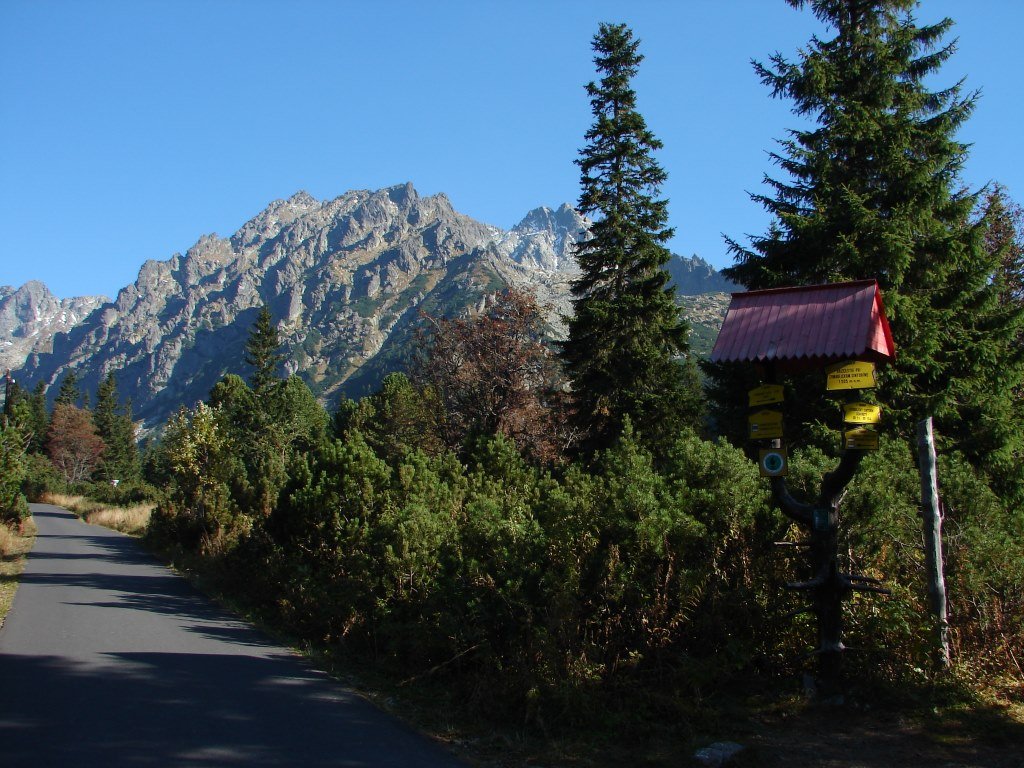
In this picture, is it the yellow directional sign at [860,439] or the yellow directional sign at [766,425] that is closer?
the yellow directional sign at [860,439]

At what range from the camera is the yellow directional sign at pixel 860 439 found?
5570 mm

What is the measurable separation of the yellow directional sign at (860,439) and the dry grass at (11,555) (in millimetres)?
10861

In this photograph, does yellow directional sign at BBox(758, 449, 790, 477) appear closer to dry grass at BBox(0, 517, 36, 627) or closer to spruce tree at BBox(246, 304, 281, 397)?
dry grass at BBox(0, 517, 36, 627)

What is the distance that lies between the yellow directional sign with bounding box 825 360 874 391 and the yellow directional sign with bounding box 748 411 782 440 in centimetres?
50

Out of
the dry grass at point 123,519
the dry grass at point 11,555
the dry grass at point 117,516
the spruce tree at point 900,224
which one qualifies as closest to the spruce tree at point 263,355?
the dry grass at point 117,516

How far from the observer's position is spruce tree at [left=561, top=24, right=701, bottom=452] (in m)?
21.5

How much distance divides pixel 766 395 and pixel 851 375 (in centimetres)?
67

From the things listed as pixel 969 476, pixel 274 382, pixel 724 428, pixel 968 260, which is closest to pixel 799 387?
pixel 724 428

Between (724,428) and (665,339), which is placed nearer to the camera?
(724,428)

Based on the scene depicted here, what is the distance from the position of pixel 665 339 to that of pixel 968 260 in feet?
29.3

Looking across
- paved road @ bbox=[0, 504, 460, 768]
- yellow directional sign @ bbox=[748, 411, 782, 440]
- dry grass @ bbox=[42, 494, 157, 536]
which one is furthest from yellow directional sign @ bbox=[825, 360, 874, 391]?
dry grass @ bbox=[42, 494, 157, 536]

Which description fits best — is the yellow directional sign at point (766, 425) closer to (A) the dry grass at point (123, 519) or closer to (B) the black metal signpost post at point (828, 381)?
(B) the black metal signpost post at point (828, 381)

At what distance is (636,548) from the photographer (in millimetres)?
6289

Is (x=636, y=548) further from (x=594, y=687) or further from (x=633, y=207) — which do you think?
(x=633, y=207)
